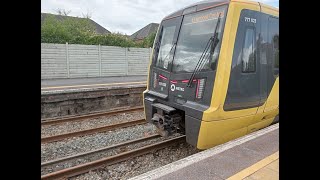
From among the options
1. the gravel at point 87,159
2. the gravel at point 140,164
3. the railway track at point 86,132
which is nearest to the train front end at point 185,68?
the gravel at point 140,164

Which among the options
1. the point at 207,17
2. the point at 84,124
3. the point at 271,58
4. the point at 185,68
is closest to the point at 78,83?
the point at 84,124

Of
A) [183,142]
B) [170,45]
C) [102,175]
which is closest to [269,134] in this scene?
[183,142]

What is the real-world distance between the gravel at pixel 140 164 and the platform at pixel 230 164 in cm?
133

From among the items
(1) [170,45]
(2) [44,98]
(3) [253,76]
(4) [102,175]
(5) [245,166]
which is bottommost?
(4) [102,175]

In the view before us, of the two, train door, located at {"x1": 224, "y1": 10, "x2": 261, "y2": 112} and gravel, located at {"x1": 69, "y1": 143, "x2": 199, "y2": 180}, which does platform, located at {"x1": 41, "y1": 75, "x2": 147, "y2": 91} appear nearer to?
gravel, located at {"x1": 69, "y1": 143, "x2": 199, "y2": 180}

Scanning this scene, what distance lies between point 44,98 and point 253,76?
20.5 feet

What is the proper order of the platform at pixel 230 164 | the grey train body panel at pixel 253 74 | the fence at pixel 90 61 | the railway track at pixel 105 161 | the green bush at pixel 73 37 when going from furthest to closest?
the green bush at pixel 73 37 < the fence at pixel 90 61 < the grey train body panel at pixel 253 74 < the railway track at pixel 105 161 < the platform at pixel 230 164

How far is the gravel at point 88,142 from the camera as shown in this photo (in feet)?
17.4

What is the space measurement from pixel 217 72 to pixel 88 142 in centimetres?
328

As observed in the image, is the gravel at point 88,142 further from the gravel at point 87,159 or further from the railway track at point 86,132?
the gravel at point 87,159

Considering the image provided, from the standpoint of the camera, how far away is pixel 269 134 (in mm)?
4465

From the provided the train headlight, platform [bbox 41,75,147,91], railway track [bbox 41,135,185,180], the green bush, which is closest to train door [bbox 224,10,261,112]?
the train headlight

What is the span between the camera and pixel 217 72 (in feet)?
13.6
